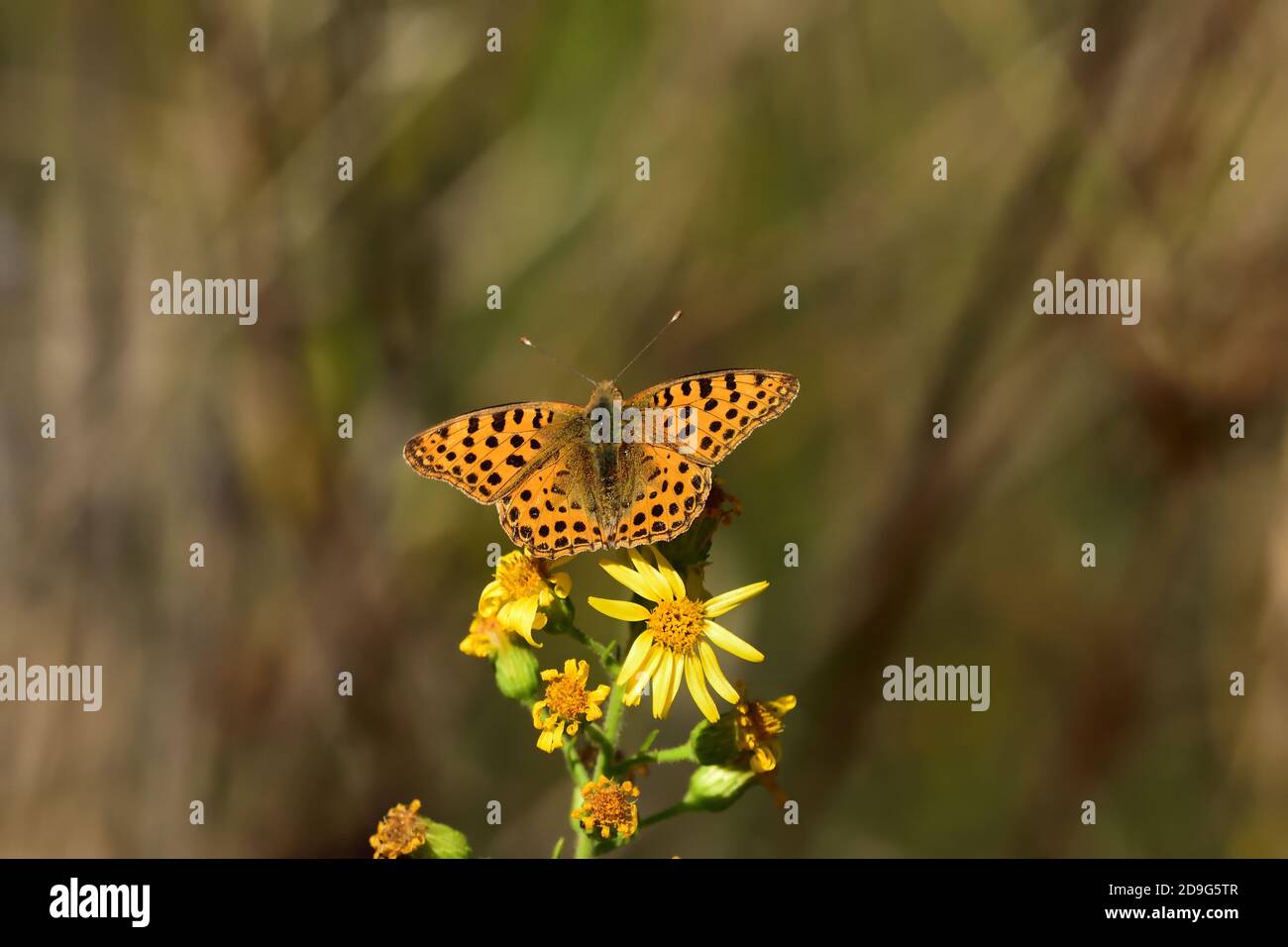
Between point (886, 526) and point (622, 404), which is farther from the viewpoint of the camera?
point (886, 526)

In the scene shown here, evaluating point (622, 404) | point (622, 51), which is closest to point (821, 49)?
point (622, 51)

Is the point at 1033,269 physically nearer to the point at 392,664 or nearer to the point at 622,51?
the point at 622,51

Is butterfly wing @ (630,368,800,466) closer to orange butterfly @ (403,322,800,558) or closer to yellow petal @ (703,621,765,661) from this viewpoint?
orange butterfly @ (403,322,800,558)

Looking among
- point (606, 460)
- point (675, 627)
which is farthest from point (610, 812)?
point (606, 460)

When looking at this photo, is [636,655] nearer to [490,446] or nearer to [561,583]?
[561,583]

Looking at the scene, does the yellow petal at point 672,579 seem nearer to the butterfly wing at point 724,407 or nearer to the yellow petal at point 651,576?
the yellow petal at point 651,576

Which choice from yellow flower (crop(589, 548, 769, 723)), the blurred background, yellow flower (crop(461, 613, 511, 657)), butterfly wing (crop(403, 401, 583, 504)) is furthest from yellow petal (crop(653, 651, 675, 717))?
the blurred background
